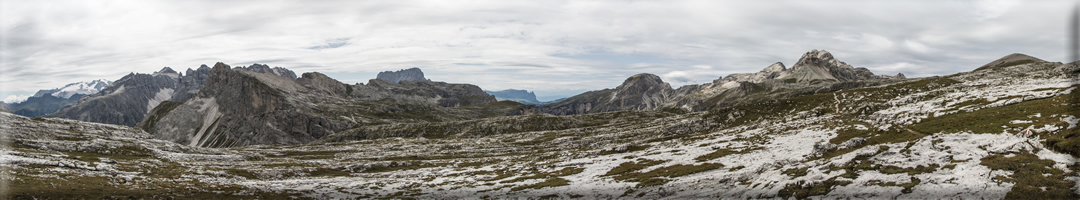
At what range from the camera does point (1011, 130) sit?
1827 inches

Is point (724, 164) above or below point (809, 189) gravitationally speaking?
below

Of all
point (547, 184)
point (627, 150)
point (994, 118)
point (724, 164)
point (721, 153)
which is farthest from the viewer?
point (627, 150)

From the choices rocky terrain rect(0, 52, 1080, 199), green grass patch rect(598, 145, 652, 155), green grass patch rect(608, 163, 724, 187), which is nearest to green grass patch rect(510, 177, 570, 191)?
rocky terrain rect(0, 52, 1080, 199)

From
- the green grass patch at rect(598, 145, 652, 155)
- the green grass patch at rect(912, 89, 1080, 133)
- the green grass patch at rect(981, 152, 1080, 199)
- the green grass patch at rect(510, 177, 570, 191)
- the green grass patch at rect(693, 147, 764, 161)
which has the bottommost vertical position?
the green grass patch at rect(510, 177, 570, 191)

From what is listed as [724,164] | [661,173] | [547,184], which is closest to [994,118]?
[724,164]

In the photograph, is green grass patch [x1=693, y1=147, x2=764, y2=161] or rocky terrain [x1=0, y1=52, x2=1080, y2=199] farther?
green grass patch [x1=693, y1=147, x2=764, y2=161]

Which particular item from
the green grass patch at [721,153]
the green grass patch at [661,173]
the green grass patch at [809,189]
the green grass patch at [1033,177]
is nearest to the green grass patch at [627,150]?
the green grass patch at [721,153]

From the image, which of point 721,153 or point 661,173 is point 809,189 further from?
point 721,153

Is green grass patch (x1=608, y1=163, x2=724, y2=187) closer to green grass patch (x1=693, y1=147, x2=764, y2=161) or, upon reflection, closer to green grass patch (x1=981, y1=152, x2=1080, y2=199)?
green grass patch (x1=693, y1=147, x2=764, y2=161)

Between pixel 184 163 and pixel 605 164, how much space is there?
77310 mm

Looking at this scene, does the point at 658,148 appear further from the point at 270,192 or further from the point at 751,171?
the point at 270,192

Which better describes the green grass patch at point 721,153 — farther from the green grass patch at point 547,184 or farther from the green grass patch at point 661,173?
the green grass patch at point 547,184

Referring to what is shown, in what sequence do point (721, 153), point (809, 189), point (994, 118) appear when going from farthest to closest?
point (721, 153)
point (994, 118)
point (809, 189)

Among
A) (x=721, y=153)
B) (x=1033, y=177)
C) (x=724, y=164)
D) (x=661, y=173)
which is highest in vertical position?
(x=1033, y=177)
